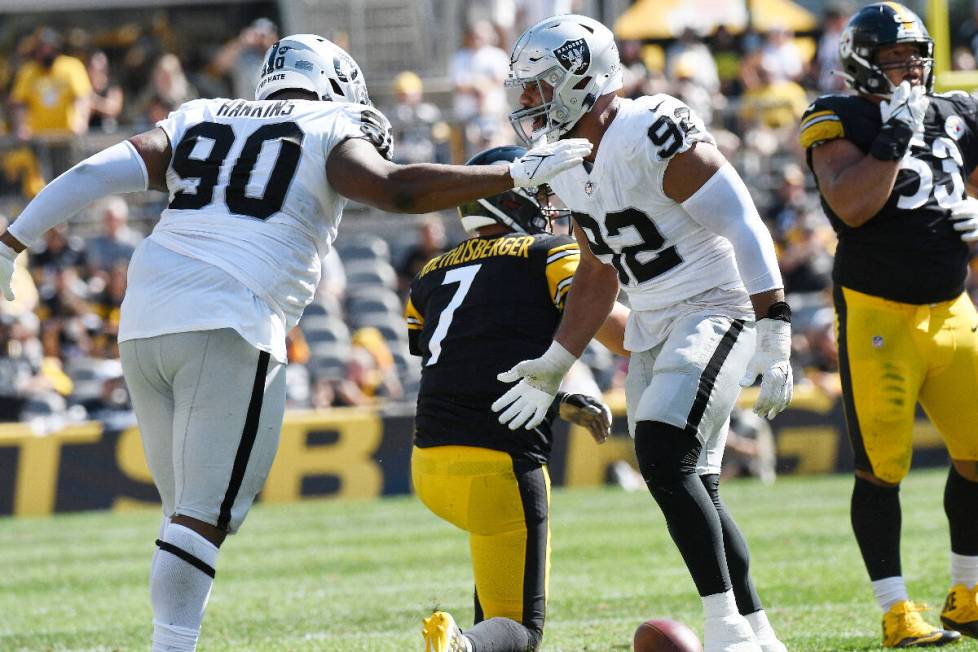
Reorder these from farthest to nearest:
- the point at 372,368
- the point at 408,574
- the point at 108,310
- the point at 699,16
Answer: the point at 699,16 → the point at 108,310 → the point at 372,368 → the point at 408,574

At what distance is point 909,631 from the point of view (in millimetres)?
5059

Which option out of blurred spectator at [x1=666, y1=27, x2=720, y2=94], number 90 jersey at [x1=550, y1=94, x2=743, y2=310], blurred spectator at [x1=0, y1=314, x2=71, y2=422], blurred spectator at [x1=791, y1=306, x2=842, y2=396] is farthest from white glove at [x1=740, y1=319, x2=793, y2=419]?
blurred spectator at [x1=666, y1=27, x2=720, y2=94]

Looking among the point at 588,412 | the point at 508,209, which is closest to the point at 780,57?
the point at 508,209

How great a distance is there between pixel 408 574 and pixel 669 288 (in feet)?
12.7

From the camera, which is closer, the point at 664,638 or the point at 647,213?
the point at 664,638

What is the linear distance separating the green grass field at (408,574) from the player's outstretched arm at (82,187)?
212 centimetres

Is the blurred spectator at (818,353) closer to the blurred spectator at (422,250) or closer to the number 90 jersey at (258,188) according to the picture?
the blurred spectator at (422,250)

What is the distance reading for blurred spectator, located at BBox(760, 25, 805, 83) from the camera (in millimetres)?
16047

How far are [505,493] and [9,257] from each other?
1.60 metres

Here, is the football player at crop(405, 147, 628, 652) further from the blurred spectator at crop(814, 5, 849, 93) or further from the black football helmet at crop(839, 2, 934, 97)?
the blurred spectator at crop(814, 5, 849, 93)

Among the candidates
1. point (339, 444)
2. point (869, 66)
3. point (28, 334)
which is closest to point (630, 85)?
point (339, 444)

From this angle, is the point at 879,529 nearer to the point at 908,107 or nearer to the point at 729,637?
the point at 729,637

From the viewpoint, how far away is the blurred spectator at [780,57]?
1605 cm

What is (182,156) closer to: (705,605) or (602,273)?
(602,273)
